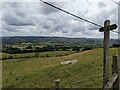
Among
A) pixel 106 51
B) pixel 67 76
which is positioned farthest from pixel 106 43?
pixel 67 76

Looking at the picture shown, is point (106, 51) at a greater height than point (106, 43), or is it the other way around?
point (106, 43)

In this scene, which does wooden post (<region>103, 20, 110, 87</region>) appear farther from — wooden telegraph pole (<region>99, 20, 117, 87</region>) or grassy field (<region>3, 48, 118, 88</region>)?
grassy field (<region>3, 48, 118, 88</region>)

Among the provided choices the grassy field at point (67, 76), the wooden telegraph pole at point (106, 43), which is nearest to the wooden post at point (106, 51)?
the wooden telegraph pole at point (106, 43)

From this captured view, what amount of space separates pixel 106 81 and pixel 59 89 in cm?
215

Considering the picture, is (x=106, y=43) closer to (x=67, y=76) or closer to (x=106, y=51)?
(x=106, y=51)

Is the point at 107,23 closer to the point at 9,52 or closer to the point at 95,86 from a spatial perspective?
the point at 95,86

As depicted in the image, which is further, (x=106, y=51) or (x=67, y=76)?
(x=67, y=76)

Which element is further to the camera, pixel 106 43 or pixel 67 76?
pixel 67 76

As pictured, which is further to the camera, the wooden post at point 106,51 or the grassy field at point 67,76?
the grassy field at point 67,76

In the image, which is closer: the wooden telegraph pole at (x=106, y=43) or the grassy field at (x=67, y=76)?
the wooden telegraph pole at (x=106, y=43)

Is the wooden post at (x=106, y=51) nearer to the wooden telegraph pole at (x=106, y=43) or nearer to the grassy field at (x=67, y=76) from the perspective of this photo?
the wooden telegraph pole at (x=106, y=43)

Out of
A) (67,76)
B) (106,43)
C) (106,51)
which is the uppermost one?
(106,43)

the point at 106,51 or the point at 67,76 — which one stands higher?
the point at 106,51

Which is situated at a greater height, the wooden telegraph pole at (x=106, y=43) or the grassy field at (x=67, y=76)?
the wooden telegraph pole at (x=106, y=43)
